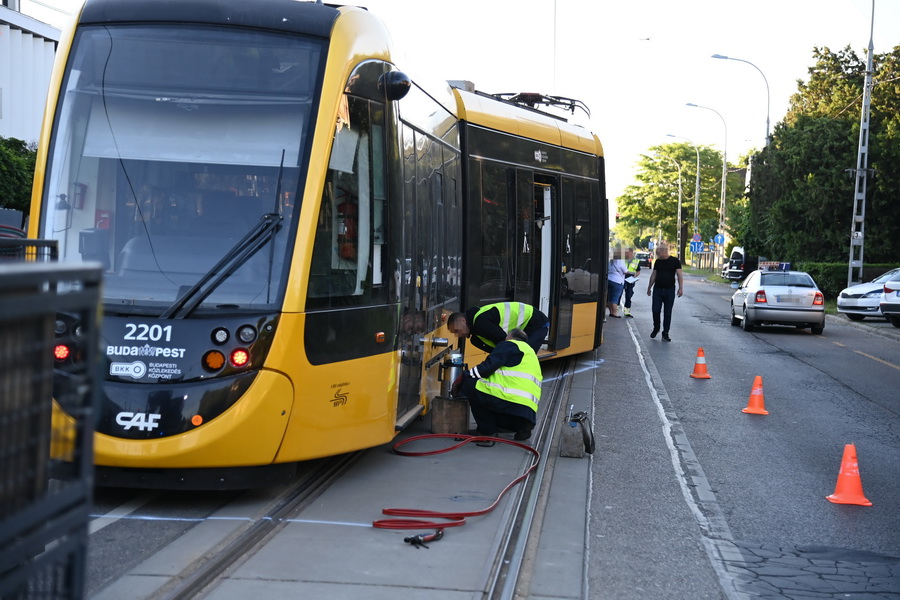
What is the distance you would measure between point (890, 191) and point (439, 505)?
1430 inches

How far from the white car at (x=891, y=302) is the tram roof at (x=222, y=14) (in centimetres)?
2218

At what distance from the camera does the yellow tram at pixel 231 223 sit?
20.3 ft

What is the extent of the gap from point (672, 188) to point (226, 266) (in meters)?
97.6

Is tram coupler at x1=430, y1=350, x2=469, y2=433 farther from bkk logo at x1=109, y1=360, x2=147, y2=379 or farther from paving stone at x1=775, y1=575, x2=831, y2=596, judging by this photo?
paving stone at x1=775, y1=575, x2=831, y2=596

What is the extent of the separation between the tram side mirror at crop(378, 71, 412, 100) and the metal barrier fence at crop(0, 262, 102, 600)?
4961mm

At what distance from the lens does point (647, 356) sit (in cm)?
1731

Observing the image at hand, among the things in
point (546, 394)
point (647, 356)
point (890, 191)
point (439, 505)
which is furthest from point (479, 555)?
point (890, 191)

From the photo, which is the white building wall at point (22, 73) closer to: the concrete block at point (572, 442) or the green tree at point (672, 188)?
the concrete block at point (572, 442)

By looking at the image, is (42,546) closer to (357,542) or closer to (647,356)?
(357,542)

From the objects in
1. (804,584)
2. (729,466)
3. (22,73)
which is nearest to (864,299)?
(729,466)

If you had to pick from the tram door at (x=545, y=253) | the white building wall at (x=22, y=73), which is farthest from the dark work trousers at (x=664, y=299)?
the white building wall at (x=22, y=73)

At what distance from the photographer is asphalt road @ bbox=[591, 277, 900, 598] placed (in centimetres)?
600

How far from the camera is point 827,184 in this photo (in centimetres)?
4075

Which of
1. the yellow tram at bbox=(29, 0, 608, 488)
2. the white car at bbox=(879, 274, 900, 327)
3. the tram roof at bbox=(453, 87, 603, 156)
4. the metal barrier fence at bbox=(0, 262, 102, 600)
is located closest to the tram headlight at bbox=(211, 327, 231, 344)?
the yellow tram at bbox=(29, 0, 608, 488)
